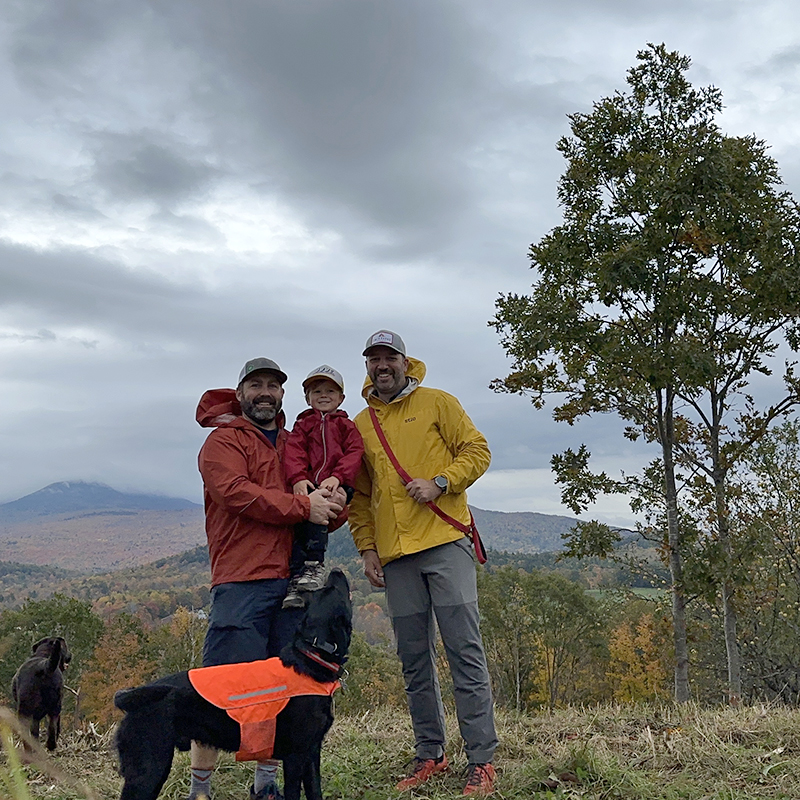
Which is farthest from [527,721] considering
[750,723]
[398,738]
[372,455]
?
[372,455]

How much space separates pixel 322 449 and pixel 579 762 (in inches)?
93.1

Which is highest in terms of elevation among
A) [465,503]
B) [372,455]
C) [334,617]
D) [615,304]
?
[615,304]

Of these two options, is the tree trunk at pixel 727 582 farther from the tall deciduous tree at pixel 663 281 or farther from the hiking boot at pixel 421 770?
the hiking boot at pixel 421 770

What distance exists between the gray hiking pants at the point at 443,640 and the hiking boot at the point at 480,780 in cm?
5

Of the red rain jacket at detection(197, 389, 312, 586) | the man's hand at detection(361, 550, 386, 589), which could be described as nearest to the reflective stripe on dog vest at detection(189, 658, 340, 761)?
the red rain jacket at detection(197, 389, 312, 586)

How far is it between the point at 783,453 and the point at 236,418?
50.2 feet

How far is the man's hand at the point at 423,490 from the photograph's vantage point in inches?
163

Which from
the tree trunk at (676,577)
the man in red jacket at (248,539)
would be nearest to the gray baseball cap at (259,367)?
the man in red jacket at (248,539)

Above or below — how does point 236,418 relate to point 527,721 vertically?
above

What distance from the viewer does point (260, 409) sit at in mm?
4039

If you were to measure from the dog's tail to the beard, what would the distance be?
3.05 m

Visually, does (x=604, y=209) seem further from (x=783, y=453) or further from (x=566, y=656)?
(x=566, y=656)

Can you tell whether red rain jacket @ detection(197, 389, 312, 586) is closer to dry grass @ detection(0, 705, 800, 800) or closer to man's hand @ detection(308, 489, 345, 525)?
man's hand @ detection(308, 489, 345, 525)

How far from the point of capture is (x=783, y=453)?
15766mm
